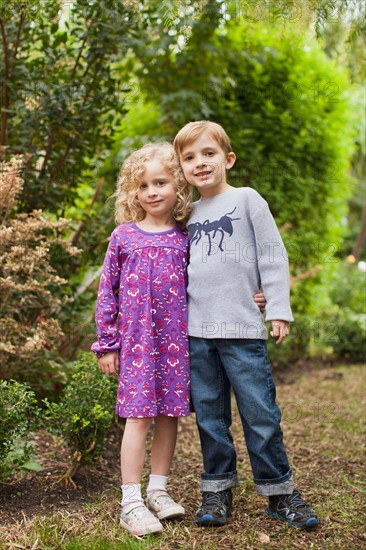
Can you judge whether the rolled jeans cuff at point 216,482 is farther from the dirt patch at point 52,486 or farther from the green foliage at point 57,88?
the green foliage at point 57,88

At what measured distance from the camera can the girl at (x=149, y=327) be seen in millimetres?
2236

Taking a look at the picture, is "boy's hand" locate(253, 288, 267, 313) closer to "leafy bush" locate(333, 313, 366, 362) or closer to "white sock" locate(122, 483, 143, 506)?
"white sock" locate(122, 483, 143, 506)

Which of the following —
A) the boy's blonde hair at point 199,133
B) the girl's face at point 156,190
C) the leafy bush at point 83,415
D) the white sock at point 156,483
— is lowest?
the white sock at point 156,483

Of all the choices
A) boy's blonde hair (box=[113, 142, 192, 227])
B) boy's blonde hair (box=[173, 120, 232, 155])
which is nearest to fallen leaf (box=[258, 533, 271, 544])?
boy's blonde hair (box=[113, 142, 192, 227])

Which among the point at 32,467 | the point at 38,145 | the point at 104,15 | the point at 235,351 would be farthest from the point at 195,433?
the point at 104,15

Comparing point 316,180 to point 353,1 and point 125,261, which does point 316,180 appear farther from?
point 125,261

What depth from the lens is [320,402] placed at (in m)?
4.29

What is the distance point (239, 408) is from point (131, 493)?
0.51 m

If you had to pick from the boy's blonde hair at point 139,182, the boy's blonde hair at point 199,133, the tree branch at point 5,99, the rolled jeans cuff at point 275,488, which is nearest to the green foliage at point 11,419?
the boy's blonde hair at point 139,182

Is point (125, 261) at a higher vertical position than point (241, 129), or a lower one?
lower

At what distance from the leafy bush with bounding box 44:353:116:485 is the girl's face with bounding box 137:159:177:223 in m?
0.80

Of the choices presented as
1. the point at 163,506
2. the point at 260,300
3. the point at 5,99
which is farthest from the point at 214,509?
the point at 5,99

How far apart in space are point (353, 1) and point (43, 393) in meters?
2.55

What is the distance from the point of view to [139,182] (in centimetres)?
244
